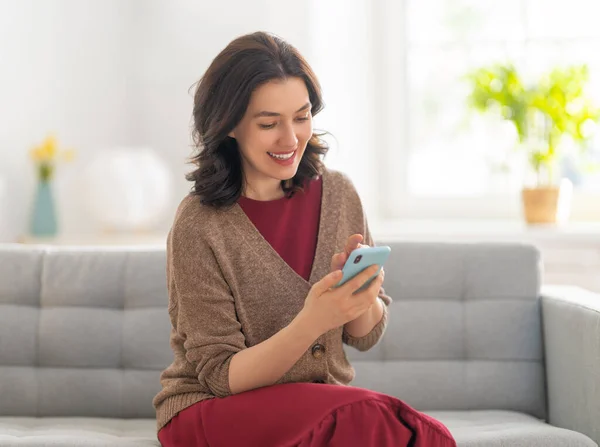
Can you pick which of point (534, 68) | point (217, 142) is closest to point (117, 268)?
point (217, 142)

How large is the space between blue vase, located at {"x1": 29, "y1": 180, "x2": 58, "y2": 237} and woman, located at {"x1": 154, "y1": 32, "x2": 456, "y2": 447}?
1.61 m

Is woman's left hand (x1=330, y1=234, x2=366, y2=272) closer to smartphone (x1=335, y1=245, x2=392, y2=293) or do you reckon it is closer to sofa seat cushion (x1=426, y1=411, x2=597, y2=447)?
smartphone (x1=335, y1=245, x2=392, y2=293)

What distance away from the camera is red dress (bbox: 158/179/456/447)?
150 cm

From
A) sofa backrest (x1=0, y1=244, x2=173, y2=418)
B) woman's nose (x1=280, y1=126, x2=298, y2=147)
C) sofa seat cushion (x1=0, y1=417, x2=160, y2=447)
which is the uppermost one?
woman's nose (x1=280, y1=126, x2=298, y2=147)

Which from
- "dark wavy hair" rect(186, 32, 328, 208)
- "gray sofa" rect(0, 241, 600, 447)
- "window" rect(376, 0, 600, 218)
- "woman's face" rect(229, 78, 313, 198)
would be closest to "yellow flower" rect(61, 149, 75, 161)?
"gray sofa" rect(0, 241, 600, 447)

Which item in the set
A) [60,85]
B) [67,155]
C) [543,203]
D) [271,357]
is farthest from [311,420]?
[60,85]

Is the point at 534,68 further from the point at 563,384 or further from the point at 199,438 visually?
the point at 199,438

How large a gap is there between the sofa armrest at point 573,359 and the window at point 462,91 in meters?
1.44

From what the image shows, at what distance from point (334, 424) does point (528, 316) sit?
92 cm

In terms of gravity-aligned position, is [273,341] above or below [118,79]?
below

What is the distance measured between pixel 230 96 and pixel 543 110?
189 cm

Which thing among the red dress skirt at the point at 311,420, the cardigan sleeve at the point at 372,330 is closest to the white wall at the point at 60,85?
the cardigan sleeve at the point at 372,330

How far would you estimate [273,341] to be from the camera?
1.60 m

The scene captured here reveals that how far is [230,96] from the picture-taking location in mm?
1660
